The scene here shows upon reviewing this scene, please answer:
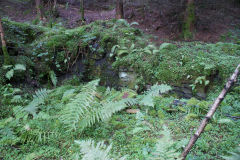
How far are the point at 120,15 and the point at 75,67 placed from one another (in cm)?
405

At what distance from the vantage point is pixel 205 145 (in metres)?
2.35

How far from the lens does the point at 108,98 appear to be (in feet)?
12.6

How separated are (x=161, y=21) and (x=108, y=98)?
24.5 ft

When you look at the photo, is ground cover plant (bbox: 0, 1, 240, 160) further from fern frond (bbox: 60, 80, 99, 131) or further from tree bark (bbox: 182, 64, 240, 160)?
tree bark (bbox: 182, 64, 240, 160)

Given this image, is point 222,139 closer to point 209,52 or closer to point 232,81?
point 232,81

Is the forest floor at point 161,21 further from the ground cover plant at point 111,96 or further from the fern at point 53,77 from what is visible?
the fern at point 53,77

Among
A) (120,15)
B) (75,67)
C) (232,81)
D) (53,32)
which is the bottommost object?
(75,67)

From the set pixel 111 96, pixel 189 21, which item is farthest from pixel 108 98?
pixel 189 21

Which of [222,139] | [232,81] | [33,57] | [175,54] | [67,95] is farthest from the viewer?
[33,57]

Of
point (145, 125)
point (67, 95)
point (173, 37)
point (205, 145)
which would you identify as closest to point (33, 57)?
point (67, 95)

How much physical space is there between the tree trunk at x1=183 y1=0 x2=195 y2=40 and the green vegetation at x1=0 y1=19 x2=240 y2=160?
2.91m

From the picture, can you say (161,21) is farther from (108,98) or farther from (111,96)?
(108,98)

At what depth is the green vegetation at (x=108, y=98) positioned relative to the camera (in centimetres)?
243

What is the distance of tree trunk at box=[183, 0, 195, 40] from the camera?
8.40 m
